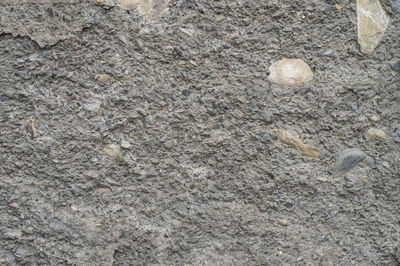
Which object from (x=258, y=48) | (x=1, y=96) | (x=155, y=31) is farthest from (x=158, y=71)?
(x=1, y=96)

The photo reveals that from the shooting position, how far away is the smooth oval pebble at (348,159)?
90 centimetres

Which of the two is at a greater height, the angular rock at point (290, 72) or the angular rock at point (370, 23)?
the angular rock at point (370, 23)

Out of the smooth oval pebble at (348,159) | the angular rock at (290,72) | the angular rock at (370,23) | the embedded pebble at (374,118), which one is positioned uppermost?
the angular rock at (370,23)

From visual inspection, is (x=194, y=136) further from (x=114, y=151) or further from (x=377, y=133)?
(x=377, y=133)

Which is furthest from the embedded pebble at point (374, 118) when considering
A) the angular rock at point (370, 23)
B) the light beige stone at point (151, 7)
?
the light beige stone at point (151, 7)

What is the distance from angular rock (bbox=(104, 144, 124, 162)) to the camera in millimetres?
868

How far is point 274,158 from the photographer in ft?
2.93

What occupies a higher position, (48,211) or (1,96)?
(1,96)

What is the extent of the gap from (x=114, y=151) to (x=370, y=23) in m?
0.60

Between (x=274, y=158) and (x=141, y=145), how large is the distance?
28 centimetres

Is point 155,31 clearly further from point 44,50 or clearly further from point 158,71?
point 44,50

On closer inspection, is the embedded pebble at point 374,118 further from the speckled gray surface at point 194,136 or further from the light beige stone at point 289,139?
the light beige stone at point 289,139

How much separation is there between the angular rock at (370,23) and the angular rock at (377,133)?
0.17 meters

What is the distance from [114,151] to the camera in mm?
869
